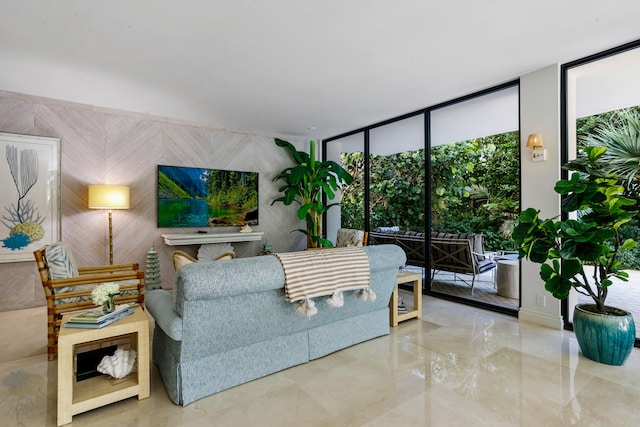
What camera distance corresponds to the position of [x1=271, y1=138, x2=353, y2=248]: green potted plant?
5.46m

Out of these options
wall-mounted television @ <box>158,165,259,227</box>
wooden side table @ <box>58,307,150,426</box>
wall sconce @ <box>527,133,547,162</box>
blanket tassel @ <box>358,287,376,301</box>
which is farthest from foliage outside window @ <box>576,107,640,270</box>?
wall-mounted television @ <box>158,165,259,227</box>

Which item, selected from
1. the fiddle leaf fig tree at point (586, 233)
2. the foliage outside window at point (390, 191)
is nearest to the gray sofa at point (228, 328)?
the fiddle leaf fig tree at point (586, 233)

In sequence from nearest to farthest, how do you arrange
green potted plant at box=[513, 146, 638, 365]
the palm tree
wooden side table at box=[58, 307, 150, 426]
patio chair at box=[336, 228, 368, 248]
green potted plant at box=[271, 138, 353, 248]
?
wooden side table at box=[58, 307, 150, 426] < green potted plant at box=[513, 146, 638, 365] < the palm tree < patio chair at box=[336, 228, 368, 248] < green potted plant at box=[271, 138, 353, 248]

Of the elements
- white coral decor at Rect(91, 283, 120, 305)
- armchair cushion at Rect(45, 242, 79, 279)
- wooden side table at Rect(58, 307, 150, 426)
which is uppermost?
armchair cushion at Rect(45, 242, 79, 279)

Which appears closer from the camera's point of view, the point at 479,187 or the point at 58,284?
the point at 58,284

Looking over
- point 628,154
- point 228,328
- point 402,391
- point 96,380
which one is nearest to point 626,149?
point 628,154

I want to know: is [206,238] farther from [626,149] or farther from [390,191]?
[626,149]

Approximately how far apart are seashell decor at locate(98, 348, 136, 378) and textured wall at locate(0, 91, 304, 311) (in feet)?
9.46

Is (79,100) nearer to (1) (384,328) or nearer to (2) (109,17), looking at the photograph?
(2) (109,17)

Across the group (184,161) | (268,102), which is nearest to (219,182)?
(184,161)

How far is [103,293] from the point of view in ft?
6.64

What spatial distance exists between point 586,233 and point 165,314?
2957mm

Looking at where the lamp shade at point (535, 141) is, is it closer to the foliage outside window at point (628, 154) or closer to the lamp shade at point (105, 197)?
the foliage outside window at point (628, 154)

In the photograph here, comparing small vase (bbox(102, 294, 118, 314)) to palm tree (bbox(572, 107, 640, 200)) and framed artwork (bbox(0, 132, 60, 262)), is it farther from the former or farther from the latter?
palm tree (bbox(572, 107, 640, 200))
